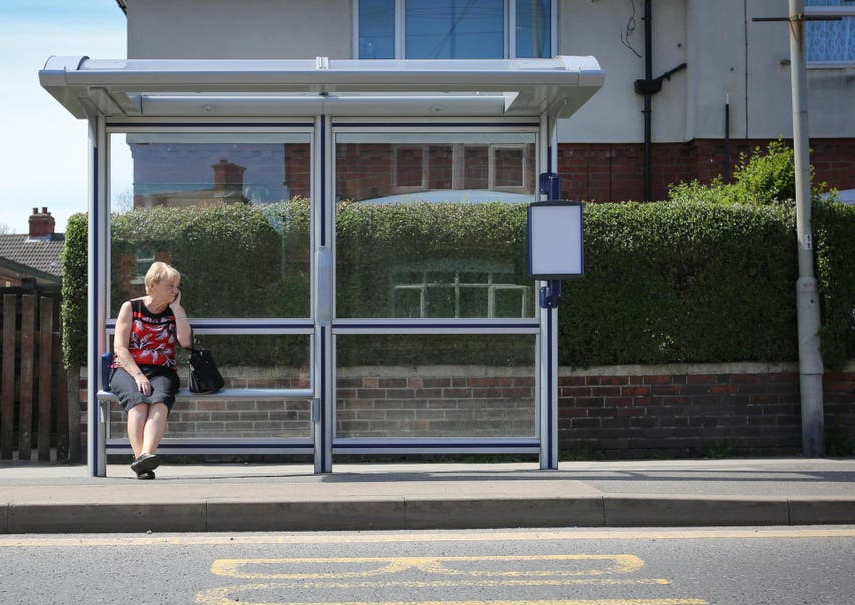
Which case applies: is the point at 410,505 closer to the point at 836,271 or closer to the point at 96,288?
the point at 96,288

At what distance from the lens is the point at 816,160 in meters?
13.4

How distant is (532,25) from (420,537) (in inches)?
363

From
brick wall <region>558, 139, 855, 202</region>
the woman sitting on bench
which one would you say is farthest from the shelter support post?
brick wall <region>558, 139, 855, 202</region>

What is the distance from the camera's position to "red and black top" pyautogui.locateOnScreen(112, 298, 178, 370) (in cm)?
750

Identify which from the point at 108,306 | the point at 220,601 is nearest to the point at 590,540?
the point at 220,601

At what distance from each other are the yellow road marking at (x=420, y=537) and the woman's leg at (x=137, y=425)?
1.38m

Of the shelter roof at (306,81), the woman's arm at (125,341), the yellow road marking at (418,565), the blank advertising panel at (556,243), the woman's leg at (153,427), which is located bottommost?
the yellow road marking at (418,565)

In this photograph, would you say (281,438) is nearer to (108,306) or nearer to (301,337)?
(301,337)

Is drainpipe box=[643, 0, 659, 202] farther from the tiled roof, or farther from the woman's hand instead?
the tiled roof

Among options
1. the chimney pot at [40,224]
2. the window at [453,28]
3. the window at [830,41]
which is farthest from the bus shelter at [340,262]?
the chimney pot at [40,224]

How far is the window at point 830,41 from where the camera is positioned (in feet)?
44.1

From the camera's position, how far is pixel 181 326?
7.60 m

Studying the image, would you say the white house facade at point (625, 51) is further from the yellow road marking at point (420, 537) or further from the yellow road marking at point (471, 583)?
the yellow road marking at point (471, 583)

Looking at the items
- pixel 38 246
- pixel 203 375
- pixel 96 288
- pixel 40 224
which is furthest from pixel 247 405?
pixel 40 224
